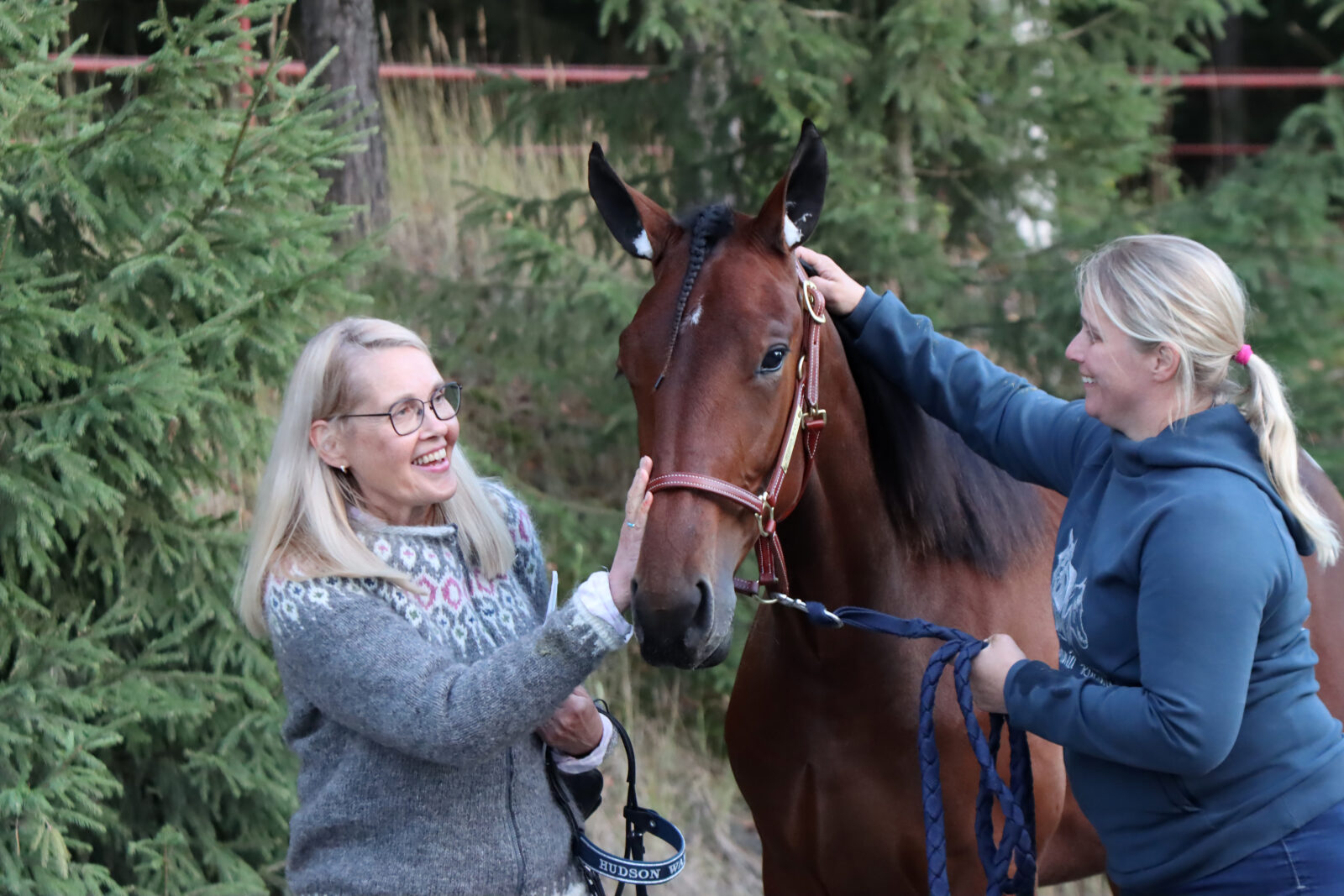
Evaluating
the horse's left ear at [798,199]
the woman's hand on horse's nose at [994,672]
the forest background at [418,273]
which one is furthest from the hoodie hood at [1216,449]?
the forest background at [418,273]

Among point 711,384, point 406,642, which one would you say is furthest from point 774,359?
point 406,642

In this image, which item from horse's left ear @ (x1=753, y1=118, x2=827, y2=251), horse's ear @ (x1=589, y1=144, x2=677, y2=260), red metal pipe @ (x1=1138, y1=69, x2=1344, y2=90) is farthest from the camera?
red metal pipe @ (x1=1138, y1=69, x2=1344, y2=90)

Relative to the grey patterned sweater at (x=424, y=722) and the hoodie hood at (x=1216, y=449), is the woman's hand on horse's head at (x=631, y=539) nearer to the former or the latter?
the grey patterned sweater at (x=424, y=722)

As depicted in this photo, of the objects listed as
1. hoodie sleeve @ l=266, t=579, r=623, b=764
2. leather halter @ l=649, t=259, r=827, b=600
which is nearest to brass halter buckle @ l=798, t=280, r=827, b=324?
leather halter @ l=649, t=259, r=827, b=600

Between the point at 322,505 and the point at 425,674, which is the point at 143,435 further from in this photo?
the point at 425,674

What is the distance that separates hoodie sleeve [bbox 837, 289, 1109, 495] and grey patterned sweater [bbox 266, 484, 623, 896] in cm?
96

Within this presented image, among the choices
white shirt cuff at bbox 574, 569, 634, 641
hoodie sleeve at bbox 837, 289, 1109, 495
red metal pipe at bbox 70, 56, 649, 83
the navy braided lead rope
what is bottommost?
the navy braided lead rope

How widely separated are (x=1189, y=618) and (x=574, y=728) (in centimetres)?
103

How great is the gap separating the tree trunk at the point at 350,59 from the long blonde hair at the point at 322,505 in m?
3.54

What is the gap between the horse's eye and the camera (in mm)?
2053

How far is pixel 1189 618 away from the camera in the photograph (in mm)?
1553

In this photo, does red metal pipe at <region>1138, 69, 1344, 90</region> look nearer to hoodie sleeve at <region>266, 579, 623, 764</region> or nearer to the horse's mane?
the horse's mane

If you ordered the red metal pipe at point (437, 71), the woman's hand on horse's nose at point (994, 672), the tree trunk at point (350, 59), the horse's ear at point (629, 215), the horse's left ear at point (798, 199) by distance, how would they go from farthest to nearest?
the red metal pipe at point (437, 71) → the tree trunk at point (350, 59) → the horse's ear at point (629, 215) → the horse's left ear at point (798, 199) → the woman's hand on horse's nose at point (994, 672)

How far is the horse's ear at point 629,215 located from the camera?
2.30 m
